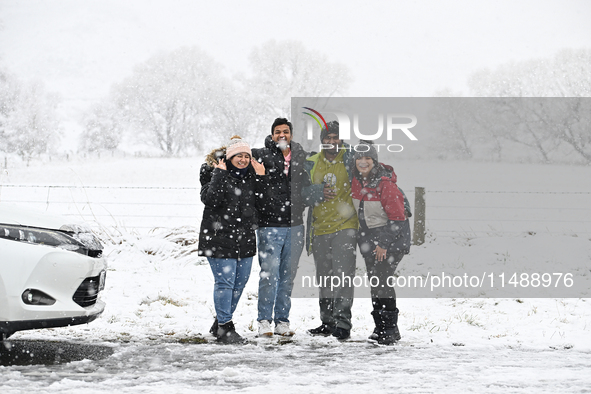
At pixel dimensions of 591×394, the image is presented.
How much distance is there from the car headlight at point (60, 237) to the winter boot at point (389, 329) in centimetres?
249

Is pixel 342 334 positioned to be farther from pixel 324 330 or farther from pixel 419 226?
pixel 419 226

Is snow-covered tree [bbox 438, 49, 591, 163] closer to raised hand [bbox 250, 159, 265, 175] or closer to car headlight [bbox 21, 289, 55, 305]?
raised hand [bbox 250, 159, 265, 175]

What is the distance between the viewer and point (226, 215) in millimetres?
4625

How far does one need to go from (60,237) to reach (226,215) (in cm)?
137

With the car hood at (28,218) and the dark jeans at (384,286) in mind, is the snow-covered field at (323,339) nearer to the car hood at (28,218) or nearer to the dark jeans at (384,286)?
the dark jeans at (384,286)

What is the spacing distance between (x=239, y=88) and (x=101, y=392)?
40.7 meters

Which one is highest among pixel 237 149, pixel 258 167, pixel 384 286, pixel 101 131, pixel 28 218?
pixel 101 131

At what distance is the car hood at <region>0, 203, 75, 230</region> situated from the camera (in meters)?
3.67

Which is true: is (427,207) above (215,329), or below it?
above

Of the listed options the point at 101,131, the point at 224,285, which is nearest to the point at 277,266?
the point at 224,285

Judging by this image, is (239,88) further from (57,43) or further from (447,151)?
(57,43)

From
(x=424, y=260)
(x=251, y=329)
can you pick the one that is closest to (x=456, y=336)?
(x=251, y=329)

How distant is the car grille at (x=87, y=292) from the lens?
12.7 ft

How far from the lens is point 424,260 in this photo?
29.3 ft
